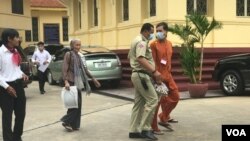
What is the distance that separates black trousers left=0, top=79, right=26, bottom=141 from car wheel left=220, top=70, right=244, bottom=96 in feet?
23.4

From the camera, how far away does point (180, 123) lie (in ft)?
29.7

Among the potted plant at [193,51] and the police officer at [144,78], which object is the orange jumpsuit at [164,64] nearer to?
the police officer at [144,78]

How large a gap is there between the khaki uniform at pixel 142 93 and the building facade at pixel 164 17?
7601mm

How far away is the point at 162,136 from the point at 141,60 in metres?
1.40

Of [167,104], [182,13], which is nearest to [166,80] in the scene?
[167,104]

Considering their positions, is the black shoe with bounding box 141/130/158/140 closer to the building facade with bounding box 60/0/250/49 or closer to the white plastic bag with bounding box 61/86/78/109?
the white plastic bag with bounding box 61/86/78/109

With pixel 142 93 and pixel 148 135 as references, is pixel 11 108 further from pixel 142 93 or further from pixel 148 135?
pixel 148 135

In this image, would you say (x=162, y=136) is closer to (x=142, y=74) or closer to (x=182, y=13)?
(x=142, y=74)

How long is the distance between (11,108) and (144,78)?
6.94 ft

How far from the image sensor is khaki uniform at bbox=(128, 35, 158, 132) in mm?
7562

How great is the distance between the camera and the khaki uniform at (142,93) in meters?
7.56

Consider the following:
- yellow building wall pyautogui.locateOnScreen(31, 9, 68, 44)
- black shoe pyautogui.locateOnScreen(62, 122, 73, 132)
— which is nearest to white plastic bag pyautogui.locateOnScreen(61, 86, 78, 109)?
black shoe pyautogui.locateOnScreen(62, 122, 73, 132)

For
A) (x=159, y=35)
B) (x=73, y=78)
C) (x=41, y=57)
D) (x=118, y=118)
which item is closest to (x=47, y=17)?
(x=41, y=57)

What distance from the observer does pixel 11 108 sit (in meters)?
7.19
